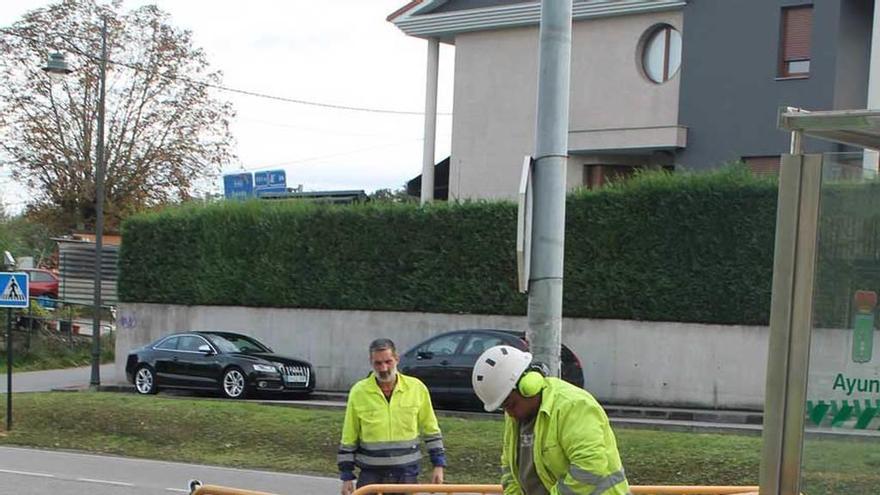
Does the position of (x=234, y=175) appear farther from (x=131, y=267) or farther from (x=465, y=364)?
(x=465, y=364)

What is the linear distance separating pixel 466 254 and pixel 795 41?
9.09 metres

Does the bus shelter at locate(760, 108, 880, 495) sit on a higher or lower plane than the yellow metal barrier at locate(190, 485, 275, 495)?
higher

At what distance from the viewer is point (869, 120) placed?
4.58 meters

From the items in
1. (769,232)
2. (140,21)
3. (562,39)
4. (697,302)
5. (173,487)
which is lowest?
(173,487)

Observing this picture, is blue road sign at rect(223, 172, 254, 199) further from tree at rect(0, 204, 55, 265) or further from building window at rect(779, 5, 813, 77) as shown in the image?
building window at rect(779, 5, 813, 77)

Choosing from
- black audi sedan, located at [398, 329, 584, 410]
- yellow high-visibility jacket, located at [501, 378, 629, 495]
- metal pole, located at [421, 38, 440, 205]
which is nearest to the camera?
yellow high-visibility jacket, located at [501, 378, 629, 495]

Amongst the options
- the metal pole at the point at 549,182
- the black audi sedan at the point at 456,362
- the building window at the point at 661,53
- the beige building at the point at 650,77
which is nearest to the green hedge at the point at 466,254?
the black audi sedan at the point at 456,362

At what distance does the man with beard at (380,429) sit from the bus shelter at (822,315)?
3.28 m

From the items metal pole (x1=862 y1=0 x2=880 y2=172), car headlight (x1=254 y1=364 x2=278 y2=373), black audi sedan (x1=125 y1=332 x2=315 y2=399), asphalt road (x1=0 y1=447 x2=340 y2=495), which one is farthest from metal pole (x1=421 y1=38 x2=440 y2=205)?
asphalt road (x1=0 y1=447 x2=340 y2=495)

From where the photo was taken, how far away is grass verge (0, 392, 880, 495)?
43.7 feet

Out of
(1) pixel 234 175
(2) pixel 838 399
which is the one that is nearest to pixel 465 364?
(2) pixel 838 399

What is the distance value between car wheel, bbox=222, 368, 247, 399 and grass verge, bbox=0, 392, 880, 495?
323cm

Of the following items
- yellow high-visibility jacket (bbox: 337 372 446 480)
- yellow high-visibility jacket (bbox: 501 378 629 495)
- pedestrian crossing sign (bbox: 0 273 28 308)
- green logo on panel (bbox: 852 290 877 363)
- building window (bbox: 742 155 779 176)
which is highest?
building window (bbox: 742 155 779 176)

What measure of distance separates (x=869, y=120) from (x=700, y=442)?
32.8ft
